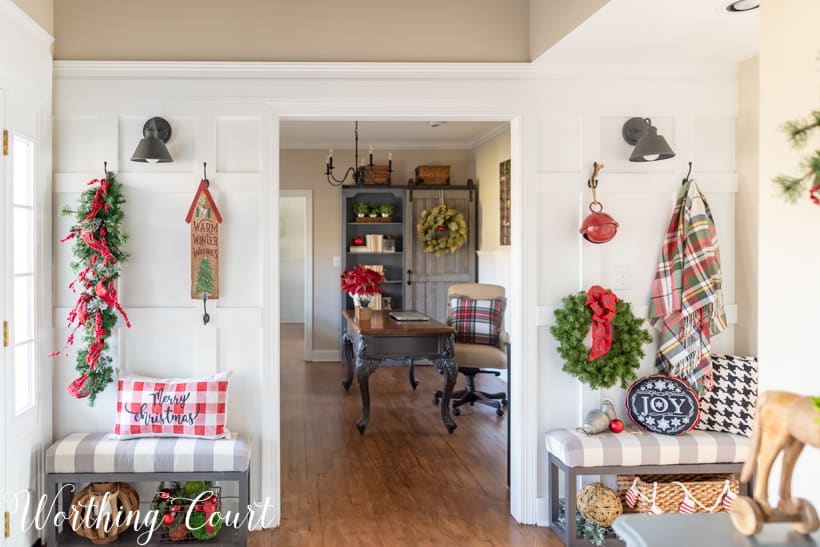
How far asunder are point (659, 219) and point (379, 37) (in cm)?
172

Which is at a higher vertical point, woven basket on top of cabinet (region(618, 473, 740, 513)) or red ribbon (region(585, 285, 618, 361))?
red ribbon (region(585, 285, 618, 361))

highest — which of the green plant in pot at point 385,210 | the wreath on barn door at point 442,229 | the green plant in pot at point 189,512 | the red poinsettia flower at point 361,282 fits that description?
the green plant in pot at point 385,210

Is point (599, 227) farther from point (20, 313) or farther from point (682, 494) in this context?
point (20, 313)

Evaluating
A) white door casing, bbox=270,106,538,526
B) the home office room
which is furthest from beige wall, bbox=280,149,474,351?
white door casing, bbox=270,106,538,526

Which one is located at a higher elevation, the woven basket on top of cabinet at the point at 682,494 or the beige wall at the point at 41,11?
the beige wall at the point at 41,11

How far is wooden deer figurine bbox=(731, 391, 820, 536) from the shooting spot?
1444 mm

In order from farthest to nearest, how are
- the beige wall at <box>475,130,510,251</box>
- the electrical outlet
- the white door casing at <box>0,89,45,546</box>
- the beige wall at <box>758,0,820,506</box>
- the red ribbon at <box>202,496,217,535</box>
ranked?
the beige wall at <box>475,130,510,251</box>, the electrical outlet, the red ribbon at <box>202,496,217,535</box>, the white door casing at <box>0,89,45,546</box>, the beige wall at <box>758,0,820,506</box>

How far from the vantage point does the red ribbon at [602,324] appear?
352 centimetres

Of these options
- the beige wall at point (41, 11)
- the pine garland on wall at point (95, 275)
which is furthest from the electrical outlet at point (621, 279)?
the beige wall at point (41, 11)

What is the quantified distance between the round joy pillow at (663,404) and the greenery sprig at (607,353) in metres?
0.11

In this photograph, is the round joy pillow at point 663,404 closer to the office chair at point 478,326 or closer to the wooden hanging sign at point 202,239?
the wooden hanging sign at point 202,239

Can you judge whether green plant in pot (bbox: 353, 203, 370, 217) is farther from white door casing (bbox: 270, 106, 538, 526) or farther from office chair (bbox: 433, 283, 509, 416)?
white door casing (bbox: 270, 106, 538, 526)

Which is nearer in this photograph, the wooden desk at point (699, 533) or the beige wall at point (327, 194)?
the wooden desk at point (699, 533)

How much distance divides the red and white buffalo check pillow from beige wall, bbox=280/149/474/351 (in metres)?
5.49
